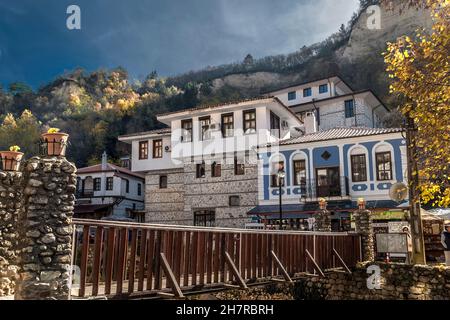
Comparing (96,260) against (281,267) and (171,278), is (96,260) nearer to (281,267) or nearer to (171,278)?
(171,278)

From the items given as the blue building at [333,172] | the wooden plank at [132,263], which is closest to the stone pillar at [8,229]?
the wooden plank at [132,263]

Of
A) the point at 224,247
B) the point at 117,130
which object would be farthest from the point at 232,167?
the point at 117,130

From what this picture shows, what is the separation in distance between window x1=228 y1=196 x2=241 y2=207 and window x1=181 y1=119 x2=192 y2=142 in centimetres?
492

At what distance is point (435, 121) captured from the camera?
346 inches

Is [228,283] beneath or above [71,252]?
beneath

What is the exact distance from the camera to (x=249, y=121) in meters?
26.6

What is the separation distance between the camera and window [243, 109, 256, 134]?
86.4 feet

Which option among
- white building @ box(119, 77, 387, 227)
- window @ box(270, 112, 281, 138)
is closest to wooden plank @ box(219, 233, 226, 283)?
white building @ box(119, 77, 387, 227)

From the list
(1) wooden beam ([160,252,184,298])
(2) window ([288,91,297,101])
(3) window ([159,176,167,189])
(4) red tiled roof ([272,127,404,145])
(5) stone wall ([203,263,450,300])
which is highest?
(2) window ([288,91,297,101])

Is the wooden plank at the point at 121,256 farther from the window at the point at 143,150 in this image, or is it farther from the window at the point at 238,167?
the window at the point at 143,150

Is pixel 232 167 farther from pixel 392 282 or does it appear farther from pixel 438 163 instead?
pixel 438 163

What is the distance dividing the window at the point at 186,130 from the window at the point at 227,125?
8.21 feet

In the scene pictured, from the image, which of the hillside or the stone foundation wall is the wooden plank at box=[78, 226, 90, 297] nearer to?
the stone foundation wall

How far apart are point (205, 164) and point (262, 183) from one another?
4.54 m
